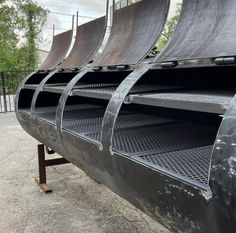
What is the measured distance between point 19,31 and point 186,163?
15.3 metres

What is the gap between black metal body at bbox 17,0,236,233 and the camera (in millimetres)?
816

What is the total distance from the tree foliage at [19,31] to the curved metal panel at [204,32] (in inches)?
517

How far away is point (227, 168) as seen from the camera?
29.3 inches

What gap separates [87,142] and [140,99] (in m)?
0.39

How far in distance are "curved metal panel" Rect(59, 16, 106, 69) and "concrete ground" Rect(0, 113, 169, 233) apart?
3.87ft

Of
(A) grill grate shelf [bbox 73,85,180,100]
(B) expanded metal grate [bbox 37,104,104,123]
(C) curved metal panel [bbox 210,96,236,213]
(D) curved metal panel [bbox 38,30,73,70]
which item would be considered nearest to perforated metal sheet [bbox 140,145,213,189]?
(C) curved metal panel [bbox 210,96,236,213]

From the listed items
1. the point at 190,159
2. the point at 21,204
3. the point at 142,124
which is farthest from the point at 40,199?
the point at 190,159

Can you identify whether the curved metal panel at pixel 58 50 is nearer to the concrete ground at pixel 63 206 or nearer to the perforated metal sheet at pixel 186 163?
the concrete ground at pixel 63 206

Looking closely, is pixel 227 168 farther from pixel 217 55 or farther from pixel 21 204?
pixel 21 204

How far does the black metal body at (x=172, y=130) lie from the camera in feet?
2.68

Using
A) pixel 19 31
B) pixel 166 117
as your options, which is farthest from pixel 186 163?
pixel 19 31

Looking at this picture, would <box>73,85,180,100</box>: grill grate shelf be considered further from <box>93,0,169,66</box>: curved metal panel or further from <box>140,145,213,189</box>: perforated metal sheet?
<box>140,145,213,189</box>: perforated metal sheet

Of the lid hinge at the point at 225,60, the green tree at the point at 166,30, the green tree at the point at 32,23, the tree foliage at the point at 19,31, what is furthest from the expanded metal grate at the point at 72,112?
the green tree at the point at 32,23

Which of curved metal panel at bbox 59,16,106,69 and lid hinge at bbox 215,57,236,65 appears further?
curved metal panel at bbox 59,16,106,69
